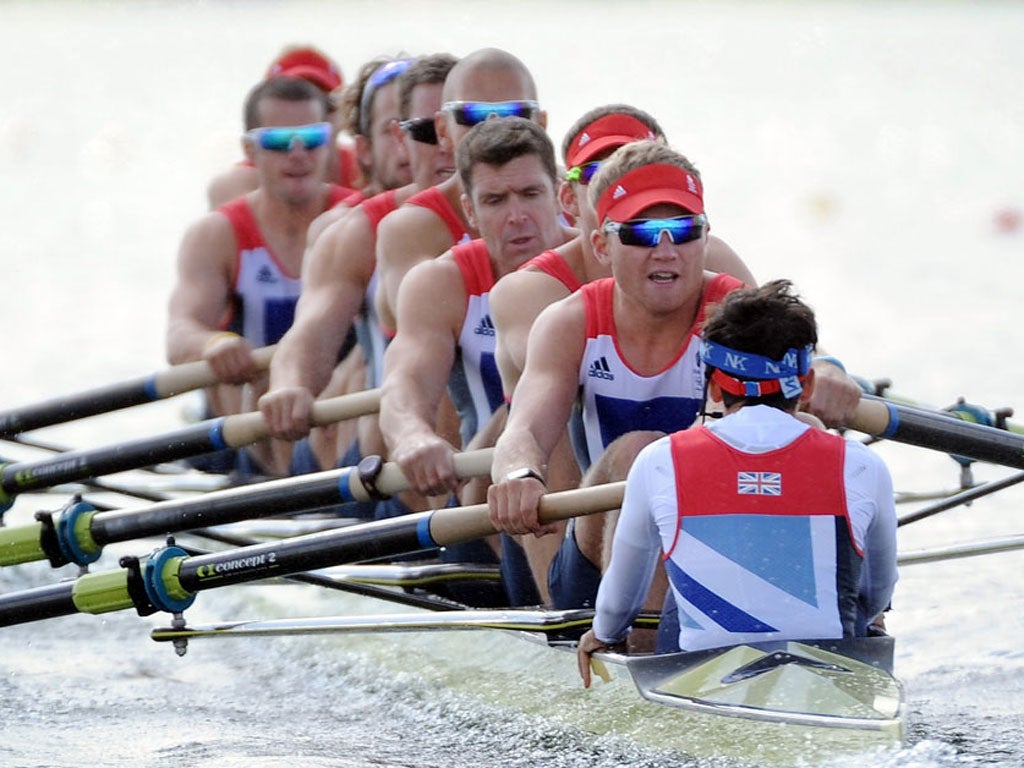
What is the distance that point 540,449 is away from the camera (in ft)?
14.2

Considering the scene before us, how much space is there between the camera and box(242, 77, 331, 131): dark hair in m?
7.23

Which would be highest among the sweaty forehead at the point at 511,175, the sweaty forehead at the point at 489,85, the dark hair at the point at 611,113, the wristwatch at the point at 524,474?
the sweaty forehead at the point at 489,85

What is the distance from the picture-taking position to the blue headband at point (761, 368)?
351 cm

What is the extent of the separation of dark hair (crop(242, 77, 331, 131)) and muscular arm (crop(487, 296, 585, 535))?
119 inches

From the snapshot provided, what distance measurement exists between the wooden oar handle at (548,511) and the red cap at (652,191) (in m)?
0.60

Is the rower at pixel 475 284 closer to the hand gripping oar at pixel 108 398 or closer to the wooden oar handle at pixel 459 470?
the wooden oar handle at pixel 459 470

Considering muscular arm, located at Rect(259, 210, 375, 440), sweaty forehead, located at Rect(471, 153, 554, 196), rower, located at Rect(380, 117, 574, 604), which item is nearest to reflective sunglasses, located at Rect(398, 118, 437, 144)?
muscular arm, located at Rect(259, 210, 375, 440)

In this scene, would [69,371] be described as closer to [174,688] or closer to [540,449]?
[174,688]

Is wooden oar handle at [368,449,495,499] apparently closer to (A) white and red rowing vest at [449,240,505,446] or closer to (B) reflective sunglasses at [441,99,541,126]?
(A) white and red rowing vest at [449,240,505,446]

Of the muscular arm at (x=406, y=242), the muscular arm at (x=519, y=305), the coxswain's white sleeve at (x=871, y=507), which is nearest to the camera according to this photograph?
the coxswain's white sleeve at (x=871, y=507)

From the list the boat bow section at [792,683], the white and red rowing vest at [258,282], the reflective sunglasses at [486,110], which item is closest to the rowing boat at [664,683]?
the boat bow section at [792,683]

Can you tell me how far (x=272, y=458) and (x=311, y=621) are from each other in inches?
91.4

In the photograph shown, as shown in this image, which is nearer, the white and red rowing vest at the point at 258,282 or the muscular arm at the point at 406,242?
the muscular arm at the point at 406,242

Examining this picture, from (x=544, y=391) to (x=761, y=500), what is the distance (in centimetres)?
103
